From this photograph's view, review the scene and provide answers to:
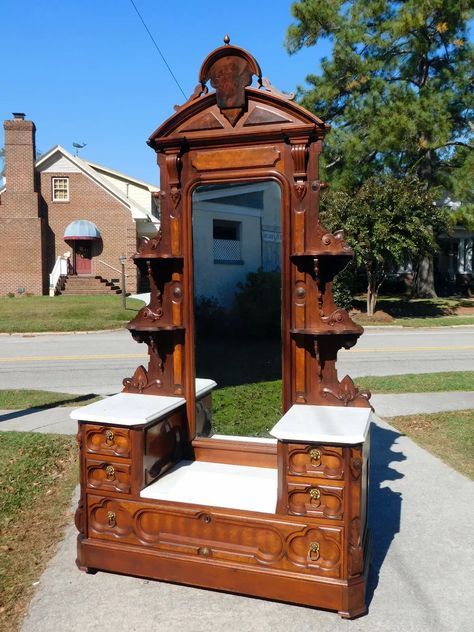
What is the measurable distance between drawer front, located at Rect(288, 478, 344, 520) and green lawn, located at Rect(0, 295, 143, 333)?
54.7ft

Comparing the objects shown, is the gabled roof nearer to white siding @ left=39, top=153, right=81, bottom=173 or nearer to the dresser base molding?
white siding @ left=39, top=153, right=81, bottom=173

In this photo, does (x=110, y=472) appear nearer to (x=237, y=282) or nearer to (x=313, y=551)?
(x=313, y=551)

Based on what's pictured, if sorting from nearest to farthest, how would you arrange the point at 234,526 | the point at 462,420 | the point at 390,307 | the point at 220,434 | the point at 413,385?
the point at 234,526
the point at 220,434
the point at 462,420
the point at 413,385
the point at 390,307

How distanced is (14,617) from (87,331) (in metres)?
16.3

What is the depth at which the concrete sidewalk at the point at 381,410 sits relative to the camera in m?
7.16

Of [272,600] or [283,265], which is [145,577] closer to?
[272,600]

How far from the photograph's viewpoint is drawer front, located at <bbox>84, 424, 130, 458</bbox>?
142 inches

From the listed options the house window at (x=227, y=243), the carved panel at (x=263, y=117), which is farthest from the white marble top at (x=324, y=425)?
the carved panel at (x=263, y=117)

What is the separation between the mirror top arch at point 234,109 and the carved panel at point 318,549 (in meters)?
2.57

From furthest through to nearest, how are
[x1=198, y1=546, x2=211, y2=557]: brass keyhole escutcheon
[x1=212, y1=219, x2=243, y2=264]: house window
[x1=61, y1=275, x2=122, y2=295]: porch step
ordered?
[x1=61, y1=275, x2=122, y2=295]: porch step → [x1=212, y1=219, x2=243, y2=264]: house window → [x1=198, y1=546, x2=211, y2=557]: brass keyhole escutcheon

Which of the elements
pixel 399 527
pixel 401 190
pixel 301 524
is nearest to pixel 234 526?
pixel 301 524

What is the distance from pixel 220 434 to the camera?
4.58 m

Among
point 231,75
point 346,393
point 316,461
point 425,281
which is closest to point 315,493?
point 316,461

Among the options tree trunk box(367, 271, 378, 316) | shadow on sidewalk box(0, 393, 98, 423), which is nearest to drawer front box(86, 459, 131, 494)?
shadow on sidewalk box(0, 393, 98, 423)
